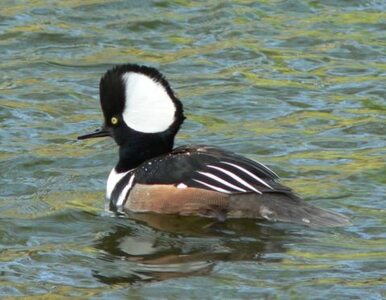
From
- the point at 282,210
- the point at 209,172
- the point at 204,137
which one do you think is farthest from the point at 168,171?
the point at 204,137

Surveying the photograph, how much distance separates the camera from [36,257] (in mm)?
9000

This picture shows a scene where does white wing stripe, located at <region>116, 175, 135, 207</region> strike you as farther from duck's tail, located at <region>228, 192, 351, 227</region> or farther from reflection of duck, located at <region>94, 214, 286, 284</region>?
duck's tail, located at <region>228, 192, 351, 227</region>

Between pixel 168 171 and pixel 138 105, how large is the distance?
2.09 ft

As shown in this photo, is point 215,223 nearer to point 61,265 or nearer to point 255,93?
point 61,265

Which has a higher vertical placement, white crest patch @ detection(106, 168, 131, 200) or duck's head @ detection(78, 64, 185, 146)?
duck's head @ detection(78, 64, 185, 146)

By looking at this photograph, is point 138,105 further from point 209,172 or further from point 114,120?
point 209,172

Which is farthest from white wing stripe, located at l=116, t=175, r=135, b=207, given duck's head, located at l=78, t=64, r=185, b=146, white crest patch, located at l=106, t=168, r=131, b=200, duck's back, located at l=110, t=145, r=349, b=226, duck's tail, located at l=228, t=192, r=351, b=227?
duck's tail, located at l=228, t=192, r=351, b=227

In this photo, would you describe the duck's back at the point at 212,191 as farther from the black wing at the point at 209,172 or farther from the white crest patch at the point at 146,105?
the white crest patch at the point at 146,105

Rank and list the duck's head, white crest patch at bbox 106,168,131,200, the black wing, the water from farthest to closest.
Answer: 1. white crest patch at bbox 106,168,131,200
2. the duck's head
3. the black wing
4. the water

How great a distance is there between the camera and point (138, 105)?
33.7 ft

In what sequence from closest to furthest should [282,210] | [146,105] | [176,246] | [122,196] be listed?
1. [176,246]
2. [282,210]
3. [122,196]
4. [146,105]

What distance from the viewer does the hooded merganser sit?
9602 mm

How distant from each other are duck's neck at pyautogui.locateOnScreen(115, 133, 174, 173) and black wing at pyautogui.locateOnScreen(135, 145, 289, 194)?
15cm

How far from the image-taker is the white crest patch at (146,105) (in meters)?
10.1
